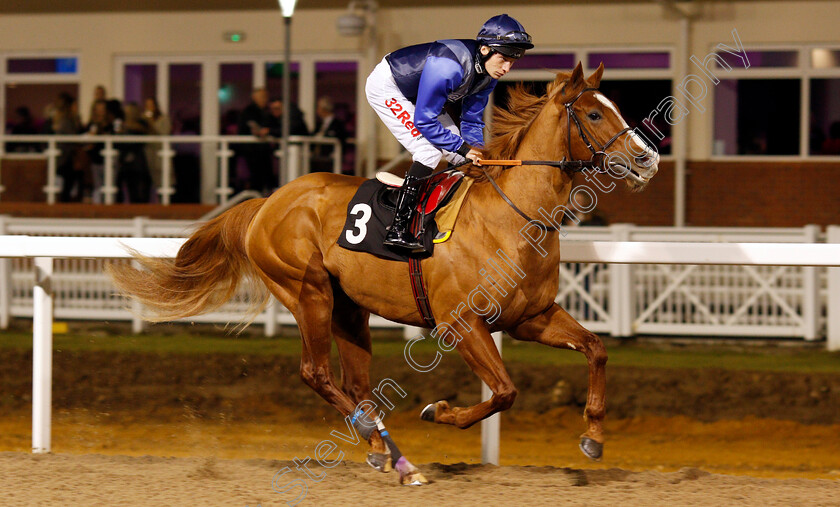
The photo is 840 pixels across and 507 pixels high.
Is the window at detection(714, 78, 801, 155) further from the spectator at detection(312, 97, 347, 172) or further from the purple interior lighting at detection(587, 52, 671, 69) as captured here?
the spectator at detection(312, 97, 347, 172)

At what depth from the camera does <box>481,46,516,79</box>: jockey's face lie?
13.6 ft

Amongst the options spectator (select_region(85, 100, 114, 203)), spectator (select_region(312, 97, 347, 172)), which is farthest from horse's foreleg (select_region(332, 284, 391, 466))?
spectator (select_region(85, 100, 114, 203))

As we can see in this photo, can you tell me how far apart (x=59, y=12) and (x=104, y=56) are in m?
0.85

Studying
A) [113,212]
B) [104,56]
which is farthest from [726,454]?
[104,56]

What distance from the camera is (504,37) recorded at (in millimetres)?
4094

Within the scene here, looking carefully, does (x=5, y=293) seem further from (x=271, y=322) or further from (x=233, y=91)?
(x=233, y=91)

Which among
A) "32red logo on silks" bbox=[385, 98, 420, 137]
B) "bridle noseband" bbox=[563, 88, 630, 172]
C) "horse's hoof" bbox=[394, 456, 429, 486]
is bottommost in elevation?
"horse's hoof" bbox=[394, 456, 429, 486]

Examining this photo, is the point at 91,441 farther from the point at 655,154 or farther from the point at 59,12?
the point at 59,12

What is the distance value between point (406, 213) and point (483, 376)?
734 millimetres

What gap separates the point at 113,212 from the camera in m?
11.5

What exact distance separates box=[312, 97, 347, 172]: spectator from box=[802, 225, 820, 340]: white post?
5.12 meters

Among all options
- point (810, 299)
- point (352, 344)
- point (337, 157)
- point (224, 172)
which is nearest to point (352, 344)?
point (352, 344)

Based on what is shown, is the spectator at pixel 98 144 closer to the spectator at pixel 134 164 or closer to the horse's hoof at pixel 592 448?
the spectator at pixel 134 164

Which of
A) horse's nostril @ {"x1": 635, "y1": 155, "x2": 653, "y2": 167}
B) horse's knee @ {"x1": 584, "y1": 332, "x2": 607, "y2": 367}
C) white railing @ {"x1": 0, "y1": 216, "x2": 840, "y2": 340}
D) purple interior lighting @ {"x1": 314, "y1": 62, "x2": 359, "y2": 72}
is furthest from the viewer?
purple interior lighting @ {"x1": 314, "y1": 62, "x2": 359, "y2": 72}
